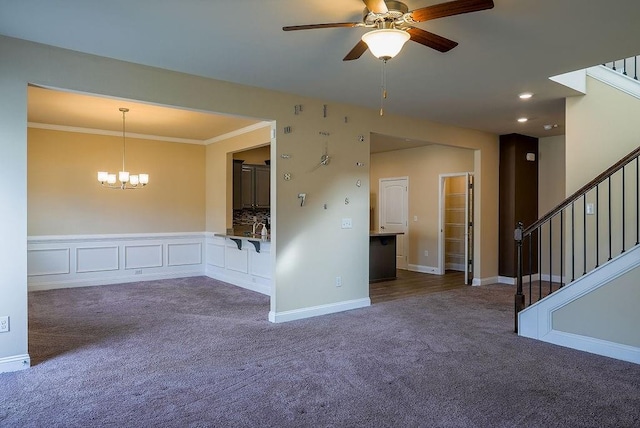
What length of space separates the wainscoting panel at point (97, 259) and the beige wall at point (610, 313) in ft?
22.2

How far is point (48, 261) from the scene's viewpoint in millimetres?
6863

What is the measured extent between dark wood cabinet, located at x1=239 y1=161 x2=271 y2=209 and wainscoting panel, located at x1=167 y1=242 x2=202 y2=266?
119 cm

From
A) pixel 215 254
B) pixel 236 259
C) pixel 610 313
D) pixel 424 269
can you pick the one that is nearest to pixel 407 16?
pixel 610 313

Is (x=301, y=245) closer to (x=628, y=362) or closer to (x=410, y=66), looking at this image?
(x=410, y=66)

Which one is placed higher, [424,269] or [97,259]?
[97,259]

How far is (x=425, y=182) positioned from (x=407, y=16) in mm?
6507

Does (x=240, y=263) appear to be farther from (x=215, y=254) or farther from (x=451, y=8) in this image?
(x=451, y=8)

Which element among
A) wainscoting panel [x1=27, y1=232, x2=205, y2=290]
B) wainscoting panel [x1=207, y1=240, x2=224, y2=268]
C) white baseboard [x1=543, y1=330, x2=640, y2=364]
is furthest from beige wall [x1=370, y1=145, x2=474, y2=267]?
white baseboard [x1=543, y1=330, x2=640, y2=364]

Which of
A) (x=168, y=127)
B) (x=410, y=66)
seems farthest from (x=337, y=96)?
(x=168, y=127)

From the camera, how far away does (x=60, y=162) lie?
7.01 metres

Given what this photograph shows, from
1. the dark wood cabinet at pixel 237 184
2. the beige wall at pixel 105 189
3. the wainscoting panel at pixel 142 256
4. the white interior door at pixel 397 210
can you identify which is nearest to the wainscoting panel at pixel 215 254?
the beige wall at pixel 105 189

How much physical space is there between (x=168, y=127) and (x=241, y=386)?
16.4ft

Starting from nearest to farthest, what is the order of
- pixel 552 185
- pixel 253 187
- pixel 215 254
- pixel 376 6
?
pixel 376 6
pixel 552 185
pixel 215 254
pixel 253 187

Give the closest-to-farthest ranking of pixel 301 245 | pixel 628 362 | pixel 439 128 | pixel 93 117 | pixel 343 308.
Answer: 1. pixel 628 362
2. pixel 301 245
3. pixel 343 308
4. pixel 93 117
5. pixel 439 128
